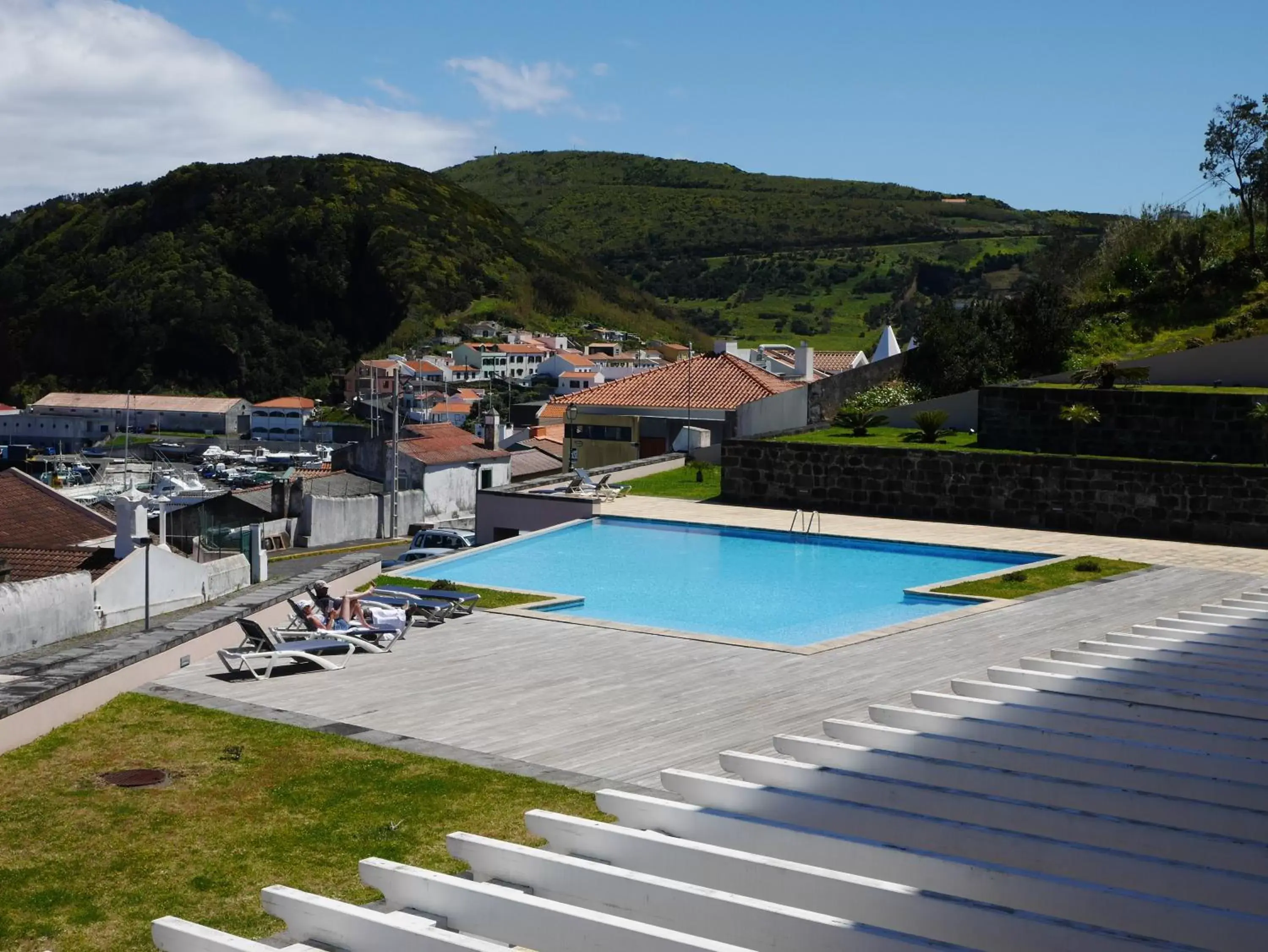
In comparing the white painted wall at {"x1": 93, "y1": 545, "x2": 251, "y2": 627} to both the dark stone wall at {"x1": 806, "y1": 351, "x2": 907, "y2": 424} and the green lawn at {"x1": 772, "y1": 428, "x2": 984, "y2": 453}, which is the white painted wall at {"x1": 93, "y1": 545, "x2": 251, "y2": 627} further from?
the dark stone wall at {"x1": 806, "y1": 351, "x2": 907, "y2": 424}

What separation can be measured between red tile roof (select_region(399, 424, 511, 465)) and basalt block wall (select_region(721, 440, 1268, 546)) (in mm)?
22962

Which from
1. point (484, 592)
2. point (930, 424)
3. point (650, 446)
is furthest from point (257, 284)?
point (484, 592)

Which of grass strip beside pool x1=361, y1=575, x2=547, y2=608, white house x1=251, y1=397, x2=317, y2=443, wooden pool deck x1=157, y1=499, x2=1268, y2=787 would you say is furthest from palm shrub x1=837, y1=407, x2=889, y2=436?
white house x1=251, y1=397, x2=317, y2=443

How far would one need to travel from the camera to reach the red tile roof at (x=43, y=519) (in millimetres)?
26562

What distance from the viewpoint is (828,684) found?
11227mm

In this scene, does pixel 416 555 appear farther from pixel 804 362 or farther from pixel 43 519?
pixel 804 362

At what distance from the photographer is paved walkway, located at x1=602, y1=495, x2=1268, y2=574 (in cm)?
1900

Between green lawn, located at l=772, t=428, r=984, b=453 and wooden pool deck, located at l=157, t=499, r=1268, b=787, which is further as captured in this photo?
green lawn, located at l=772, t=428, r=984, b=453

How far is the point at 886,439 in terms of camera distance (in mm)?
26172

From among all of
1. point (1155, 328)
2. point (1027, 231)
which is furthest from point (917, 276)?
point (1155, 328)

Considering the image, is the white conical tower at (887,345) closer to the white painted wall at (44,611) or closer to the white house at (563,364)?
the white painted wall at (44,611)

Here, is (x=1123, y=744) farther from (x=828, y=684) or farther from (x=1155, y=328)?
(x=1155, y=328)

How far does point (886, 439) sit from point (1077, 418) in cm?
387

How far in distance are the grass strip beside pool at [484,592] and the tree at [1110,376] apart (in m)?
12.7
